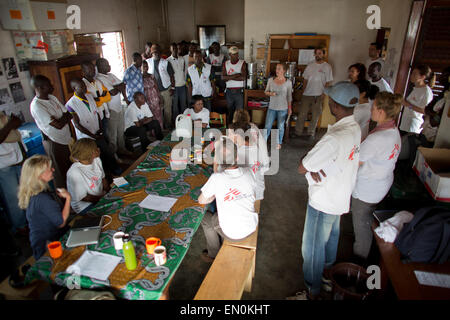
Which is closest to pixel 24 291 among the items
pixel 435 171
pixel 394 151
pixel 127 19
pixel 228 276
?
pixel 228 276

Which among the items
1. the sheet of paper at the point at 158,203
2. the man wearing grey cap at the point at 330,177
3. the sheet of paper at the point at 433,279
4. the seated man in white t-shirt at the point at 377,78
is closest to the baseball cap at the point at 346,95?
the man wearing grey cap at the point at 330,177

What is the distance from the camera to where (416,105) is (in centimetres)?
401

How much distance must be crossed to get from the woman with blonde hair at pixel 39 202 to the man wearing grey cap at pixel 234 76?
421 cm

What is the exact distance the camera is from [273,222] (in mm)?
3754

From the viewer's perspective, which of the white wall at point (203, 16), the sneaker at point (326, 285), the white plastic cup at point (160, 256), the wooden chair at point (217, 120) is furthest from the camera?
the white wall at point (203, 16)

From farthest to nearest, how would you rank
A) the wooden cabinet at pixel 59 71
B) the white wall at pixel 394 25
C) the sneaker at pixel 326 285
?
the white wall at pixel 394 25 → the wooden cabinet at pixel 59 71 → the sneaker at pixel 326 285

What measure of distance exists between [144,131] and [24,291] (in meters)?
3.22

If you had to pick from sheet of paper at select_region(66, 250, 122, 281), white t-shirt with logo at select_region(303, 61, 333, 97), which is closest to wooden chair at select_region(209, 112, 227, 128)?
white t-shirt with logo at select_region(303, 61, 333, 97)

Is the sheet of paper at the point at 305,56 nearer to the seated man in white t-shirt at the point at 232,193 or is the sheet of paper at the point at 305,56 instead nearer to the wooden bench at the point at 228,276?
the seated man in white t-shirt at the point at 232,193

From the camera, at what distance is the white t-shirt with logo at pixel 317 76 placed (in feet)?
18.9

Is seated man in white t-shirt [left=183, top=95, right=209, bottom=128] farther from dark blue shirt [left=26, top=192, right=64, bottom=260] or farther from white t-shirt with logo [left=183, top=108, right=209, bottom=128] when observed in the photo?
dark blue shirt [left=26, top=192, right=64, bottom=260]
